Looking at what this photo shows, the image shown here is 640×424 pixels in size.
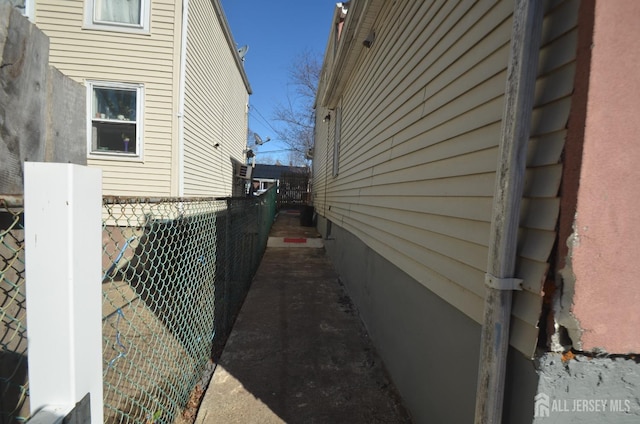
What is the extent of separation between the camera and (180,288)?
276 centimetres

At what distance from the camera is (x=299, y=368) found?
317 centimetres

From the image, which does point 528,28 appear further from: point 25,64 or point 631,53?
point 25,64

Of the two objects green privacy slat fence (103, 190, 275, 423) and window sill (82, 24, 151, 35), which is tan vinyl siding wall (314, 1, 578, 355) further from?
window sill (82, 24, 151, 35)

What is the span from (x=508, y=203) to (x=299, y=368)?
2.61 m

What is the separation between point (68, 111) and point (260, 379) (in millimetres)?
2574

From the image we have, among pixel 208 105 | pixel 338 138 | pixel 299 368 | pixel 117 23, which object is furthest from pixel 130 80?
pixel 299 368

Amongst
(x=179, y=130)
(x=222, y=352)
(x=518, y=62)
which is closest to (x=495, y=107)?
(x=518, y=62)

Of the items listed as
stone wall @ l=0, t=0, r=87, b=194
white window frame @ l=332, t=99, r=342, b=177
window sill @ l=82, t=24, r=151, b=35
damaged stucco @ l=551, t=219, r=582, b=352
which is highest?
window sill @ l=82, t=24, r=151, b=35

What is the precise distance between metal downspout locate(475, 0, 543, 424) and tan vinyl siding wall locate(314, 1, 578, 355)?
0.06 meters

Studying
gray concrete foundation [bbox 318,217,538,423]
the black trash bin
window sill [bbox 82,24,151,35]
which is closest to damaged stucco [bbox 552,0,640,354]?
gray concrete foundation [bbox 318,217,538,423]

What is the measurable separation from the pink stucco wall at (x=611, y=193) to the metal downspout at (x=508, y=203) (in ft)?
0.70

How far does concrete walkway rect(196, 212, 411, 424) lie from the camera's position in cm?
257

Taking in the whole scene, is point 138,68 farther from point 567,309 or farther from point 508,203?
point 567,309

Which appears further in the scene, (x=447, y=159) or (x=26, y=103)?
(x=447, y=159)
